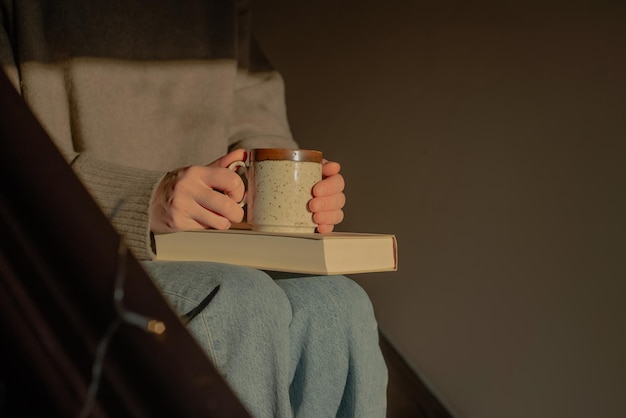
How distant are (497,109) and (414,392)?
0.64 meters

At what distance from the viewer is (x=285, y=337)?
0.71 m

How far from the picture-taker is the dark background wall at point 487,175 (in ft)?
4.10

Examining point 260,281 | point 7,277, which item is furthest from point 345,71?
point 7,277

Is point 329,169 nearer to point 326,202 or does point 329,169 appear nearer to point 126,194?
point 326,202

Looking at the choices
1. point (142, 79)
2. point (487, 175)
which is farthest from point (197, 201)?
point (487, 175)

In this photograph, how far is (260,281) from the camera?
71 centimetres

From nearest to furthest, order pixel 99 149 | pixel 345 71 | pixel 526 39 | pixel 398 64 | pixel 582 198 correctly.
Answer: pixel 99 149 → pixel 582 198 → pixel 526 39 → pixel 398 64 → pixel 345 71

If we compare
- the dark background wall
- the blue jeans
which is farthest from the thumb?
the dark background wall

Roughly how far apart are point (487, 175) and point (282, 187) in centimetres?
74

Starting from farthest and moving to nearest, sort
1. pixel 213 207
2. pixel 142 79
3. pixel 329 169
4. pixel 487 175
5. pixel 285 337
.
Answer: pixel 487 175 → pixel 142 79 → pixel 329 169 → pixel 213 207 → pixel 285 337

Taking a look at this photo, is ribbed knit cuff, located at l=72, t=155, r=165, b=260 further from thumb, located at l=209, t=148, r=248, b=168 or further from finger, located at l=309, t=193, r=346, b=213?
finger, located at l=309, t=193, r=346, b=213

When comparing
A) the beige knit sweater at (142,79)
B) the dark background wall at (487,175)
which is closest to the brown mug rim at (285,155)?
the beige knit sweater at (142,79)

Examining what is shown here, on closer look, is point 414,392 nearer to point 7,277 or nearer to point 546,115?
point 546,115

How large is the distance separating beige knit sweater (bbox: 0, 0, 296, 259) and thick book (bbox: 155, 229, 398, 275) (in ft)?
0.67
